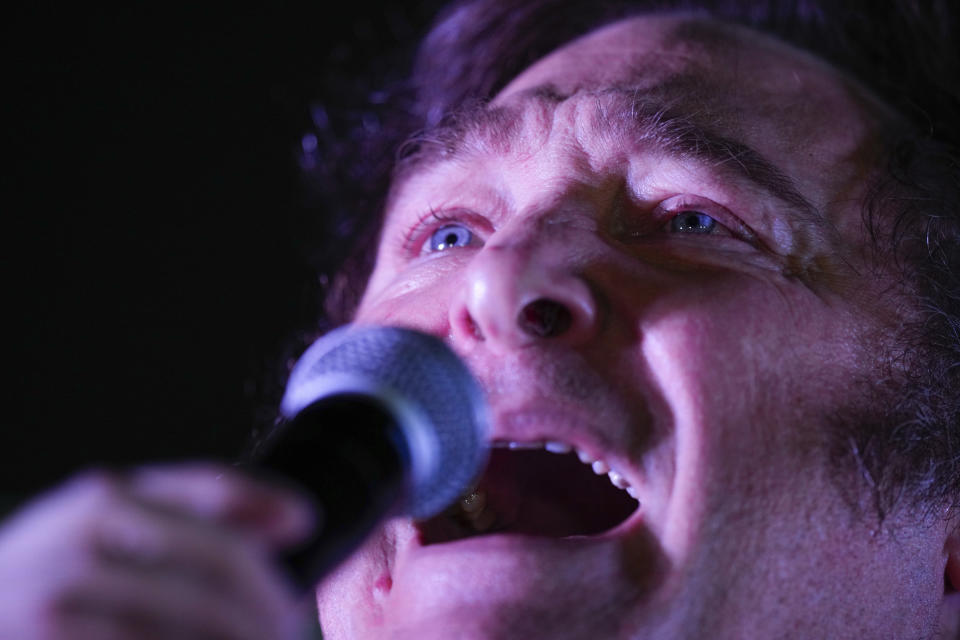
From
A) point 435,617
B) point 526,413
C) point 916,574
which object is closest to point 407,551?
point 435,617

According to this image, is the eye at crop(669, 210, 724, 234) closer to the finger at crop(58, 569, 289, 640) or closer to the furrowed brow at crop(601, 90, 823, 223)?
the furrowed brow at crop(601, 90, 823, 223)

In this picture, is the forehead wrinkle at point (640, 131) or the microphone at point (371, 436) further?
the forehead wrinkle at point (640, 131)

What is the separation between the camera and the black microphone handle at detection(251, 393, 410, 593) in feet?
2.27

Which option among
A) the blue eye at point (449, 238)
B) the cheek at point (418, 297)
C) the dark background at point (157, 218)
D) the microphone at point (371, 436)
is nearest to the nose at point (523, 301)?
the cheek at point (418, 297)

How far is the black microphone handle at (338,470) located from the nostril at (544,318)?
405 millimetres

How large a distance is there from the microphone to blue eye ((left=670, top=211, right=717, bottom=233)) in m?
0.65

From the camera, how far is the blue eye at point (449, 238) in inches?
60.9

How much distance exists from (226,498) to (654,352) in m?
0.66

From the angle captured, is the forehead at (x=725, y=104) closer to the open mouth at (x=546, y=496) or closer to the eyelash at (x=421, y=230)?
the eyelash at (x=421, y=230)

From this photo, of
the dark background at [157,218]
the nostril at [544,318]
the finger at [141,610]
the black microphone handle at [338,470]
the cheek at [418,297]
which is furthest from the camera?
the dark background at [157,218]

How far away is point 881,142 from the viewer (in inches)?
62.3

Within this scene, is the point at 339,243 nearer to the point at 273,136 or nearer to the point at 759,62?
the point at 273,136

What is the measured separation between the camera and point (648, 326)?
3.85ft

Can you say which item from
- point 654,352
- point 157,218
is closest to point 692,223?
point 654,352
